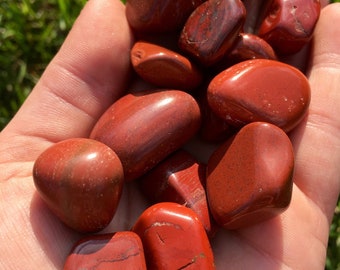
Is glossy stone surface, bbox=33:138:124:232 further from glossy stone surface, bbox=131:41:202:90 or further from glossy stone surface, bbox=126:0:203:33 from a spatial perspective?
glossy stone surface, bbox=126:0:203:33

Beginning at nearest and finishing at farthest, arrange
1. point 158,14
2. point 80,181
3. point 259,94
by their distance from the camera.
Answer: point 80,181, point 259,94, point 158,14

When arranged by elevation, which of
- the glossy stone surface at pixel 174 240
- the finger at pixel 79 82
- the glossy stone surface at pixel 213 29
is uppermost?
the glossy stone surface at pixel 213 29

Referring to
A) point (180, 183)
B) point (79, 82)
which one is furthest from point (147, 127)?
point (79, 82)

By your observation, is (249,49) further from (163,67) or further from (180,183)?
(180,183)

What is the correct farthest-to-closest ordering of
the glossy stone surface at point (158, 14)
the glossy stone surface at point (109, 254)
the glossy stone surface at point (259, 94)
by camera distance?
the glossy stone surface at point (158, 14) < the glossy stone surface at point (259, 94) < the glossy stone surface at point (109, 254)

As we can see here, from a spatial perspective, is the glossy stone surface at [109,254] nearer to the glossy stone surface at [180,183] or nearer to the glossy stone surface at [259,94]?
the glossy stone surface at [180,183]

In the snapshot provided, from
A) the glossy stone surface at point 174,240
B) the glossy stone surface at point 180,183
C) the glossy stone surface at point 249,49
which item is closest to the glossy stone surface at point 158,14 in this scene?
the glossy stone surface at point 249,49
